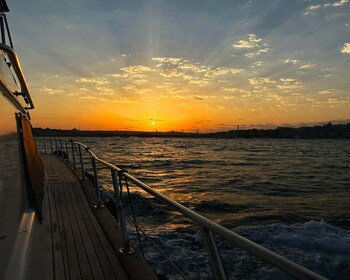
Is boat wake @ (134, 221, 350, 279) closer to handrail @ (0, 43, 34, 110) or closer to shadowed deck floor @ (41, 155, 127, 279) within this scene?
shadowed deck floor @ (41, 155, 127, 279)

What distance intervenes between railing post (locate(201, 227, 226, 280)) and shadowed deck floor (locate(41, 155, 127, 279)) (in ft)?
7.73

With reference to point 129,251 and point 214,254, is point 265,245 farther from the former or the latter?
point 214,254

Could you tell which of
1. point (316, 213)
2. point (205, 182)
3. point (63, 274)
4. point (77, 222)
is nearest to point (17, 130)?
point (63, 274)

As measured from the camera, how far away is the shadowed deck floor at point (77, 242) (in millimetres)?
4000

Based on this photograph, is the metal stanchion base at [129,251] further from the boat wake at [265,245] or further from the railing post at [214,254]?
the railing post at [214,254]

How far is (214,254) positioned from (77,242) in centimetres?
372

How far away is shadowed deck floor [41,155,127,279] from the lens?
4.00 m

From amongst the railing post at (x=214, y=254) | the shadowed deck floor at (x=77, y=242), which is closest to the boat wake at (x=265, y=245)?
the shadowed deck floor at (x=77, y=242)

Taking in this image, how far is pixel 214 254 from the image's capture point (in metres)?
1.84

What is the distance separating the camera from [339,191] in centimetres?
1928

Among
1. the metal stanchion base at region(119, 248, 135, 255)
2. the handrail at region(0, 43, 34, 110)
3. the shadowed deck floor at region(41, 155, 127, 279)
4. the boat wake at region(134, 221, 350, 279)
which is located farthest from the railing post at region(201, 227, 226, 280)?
the boat wake at region(134, 221, 350, 279)

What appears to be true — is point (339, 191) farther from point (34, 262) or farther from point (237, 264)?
point (34, 262)


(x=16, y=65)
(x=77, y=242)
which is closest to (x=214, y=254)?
(x=16, y=65)

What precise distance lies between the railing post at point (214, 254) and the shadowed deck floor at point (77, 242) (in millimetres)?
2355
